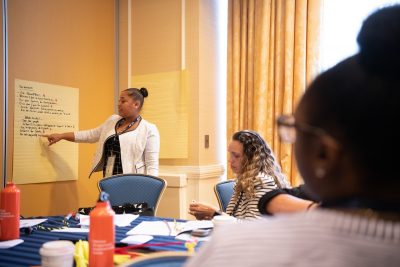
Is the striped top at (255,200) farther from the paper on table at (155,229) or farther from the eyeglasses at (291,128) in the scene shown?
the eyeglasses at (291,128)

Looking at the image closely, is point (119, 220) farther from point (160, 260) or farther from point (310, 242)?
point (310, 242)

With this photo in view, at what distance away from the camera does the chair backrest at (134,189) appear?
2.32 m

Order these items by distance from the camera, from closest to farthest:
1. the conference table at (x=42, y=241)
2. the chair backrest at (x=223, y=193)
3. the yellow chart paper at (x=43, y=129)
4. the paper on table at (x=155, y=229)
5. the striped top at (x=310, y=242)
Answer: the striped top at (x=310, y=242) → the conference table at (x=42, y=241) → the paper on table at (x=155, y=229) → the chair backrest at (x=223, y=193) → the yellow chart paper at (x=43, y=129)

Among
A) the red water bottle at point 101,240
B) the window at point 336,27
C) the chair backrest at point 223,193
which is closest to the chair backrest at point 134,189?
the chair backrest at point 223,193

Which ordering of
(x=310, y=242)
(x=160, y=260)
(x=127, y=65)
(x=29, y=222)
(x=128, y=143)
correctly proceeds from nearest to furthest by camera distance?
(x=310, y=242) → (x=160, y=260) → (x=29, y=222) → (x=128, y=143) → (x=127, y=65)

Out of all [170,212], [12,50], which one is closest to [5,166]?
[12,50]

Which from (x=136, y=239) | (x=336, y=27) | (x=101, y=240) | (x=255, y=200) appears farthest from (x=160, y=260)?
(x=336, y=27)

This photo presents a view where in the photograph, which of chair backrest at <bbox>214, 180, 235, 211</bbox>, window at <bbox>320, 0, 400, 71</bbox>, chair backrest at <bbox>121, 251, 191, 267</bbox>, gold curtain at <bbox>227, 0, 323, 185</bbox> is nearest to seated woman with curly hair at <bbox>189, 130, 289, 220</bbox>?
chair backrest at <bbox>214, 180, 235, 211</bbox>

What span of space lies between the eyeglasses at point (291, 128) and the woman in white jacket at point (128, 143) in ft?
7.53

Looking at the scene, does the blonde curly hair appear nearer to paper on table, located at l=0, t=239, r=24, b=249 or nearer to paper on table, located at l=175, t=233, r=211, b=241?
paper on table, located at l=175, t=233, r=211, b=241

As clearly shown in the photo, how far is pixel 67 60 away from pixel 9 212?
2068 mm

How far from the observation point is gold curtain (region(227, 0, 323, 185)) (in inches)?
119

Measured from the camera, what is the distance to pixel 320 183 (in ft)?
1.64

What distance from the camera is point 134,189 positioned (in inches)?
92.9
